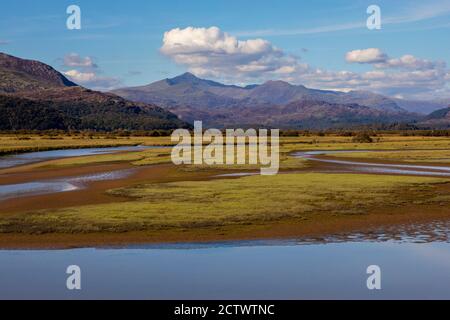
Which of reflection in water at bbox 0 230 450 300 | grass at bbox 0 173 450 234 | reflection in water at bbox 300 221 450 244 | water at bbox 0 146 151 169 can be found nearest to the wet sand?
reflection in water at bbox 300 221 450 244

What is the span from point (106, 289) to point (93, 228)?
9404mm

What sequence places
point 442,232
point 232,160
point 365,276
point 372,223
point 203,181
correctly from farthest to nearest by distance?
point 232,160, point 203,181, point 372,223, point 442,232, point 365,276

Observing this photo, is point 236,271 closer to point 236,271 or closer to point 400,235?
point 236,271

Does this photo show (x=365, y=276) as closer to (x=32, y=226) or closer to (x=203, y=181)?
(x=32, y=226)

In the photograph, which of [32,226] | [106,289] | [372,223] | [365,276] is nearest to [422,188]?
[372,223]

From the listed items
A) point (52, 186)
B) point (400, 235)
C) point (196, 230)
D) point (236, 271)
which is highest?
point (52, 186)

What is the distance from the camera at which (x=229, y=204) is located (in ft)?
111

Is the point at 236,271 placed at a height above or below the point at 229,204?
below

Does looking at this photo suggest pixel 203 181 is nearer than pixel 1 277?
No

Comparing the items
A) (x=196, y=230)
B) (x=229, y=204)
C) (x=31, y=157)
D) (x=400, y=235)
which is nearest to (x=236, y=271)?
(x=196, y=230)

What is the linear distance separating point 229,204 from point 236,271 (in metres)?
14.3

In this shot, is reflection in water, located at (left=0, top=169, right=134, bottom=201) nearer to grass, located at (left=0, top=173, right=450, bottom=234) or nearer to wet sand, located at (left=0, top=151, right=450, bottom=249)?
wet sand, located at (left=0, top=151, right=450, bottom=249)

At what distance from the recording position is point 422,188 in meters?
42.8

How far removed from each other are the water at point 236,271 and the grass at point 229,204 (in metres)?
4.47
